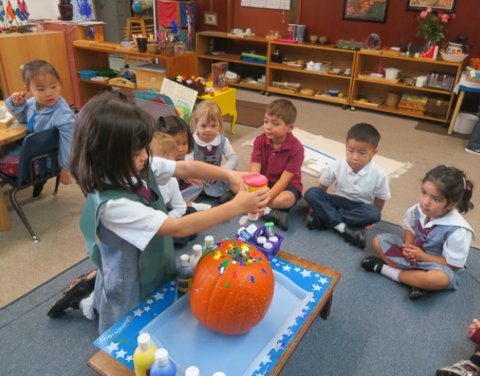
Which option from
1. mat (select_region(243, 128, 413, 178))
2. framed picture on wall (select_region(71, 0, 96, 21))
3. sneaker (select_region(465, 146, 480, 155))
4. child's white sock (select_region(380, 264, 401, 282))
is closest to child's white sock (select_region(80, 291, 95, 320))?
child's white sock (select_region(380, 264, 401, 282))

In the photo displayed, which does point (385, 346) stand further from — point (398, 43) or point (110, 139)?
point (398, 43)

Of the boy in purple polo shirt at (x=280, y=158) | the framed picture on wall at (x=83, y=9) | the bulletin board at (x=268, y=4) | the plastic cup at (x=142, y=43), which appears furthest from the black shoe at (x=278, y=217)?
the framed picture on wall at (x=83, y=9)

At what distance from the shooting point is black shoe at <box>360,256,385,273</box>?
2.32 meters

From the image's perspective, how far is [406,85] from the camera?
199 inches

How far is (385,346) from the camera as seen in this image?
1.85m

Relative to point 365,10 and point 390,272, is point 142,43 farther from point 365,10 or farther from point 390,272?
point 390,272

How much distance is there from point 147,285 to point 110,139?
639 millimetres

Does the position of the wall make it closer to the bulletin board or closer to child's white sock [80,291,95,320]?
the bulletin board

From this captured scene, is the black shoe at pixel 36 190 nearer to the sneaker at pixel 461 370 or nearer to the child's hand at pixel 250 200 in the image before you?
the child's hand at pixel 250 200

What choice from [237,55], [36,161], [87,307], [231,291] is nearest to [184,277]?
[231,291]

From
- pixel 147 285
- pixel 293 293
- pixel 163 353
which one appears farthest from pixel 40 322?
pixel 293 293

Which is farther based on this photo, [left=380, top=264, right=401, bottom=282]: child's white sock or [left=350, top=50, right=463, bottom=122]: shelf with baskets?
[left=350, top=50, right=463, bottom=122]: shelf with baskets

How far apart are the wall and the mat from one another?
199 cm

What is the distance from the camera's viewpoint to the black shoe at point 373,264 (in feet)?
7.60
